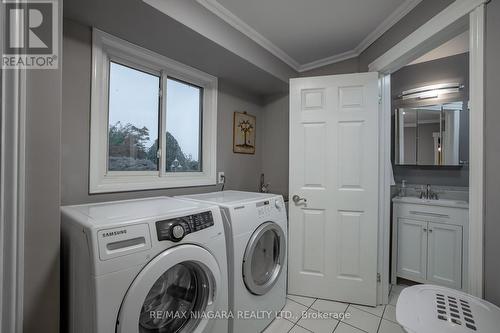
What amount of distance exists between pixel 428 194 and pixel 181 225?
2.62 meters

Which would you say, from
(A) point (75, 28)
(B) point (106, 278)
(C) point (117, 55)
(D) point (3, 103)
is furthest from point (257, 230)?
(A) point (75, 28)

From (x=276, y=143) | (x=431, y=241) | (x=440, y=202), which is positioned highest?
(x=276, y=143)

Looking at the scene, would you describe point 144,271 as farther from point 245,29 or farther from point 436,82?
point 436,82

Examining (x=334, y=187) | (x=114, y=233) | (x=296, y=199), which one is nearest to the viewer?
(x=114, y=233)

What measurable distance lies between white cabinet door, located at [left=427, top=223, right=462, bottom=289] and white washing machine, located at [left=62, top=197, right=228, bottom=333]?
2.01m

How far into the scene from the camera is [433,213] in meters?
2.13

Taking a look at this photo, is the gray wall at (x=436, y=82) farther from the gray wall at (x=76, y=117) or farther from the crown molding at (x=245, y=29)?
the gray wall at (x=76, y=117)

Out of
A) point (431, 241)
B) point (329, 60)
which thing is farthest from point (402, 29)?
point (431, 241)

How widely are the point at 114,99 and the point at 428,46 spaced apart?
2221 mm

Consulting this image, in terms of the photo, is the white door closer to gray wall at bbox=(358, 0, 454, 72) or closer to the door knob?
the door knob

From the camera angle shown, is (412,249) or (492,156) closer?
(492,156)

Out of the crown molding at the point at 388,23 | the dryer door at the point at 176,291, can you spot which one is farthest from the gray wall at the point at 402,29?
the dryer door at the point at 176,291

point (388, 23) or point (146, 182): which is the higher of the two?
point (388, 23)

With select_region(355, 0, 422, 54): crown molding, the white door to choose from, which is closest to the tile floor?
→ the white door
